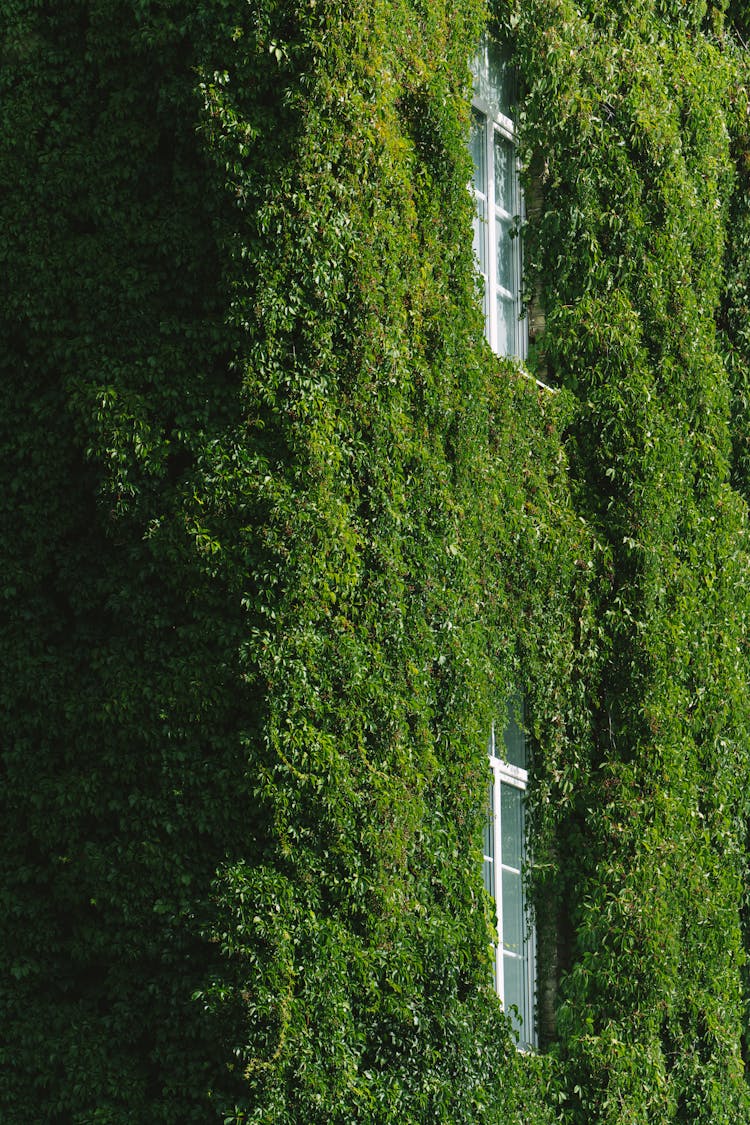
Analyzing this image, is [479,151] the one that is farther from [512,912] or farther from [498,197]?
[512,912]

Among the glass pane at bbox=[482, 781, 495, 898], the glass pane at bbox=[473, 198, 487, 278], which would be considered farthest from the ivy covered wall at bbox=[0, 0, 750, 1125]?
the glass pane at bbox=[473, 198, 487, 278]

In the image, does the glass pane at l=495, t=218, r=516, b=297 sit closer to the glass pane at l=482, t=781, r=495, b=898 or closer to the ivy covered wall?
the ivy covered wall

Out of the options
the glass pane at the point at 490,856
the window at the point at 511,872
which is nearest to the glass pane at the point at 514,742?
the window at the point at 511,872

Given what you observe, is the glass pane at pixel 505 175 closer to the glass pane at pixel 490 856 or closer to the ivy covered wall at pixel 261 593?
the ivy covered wall at pixel 261 593

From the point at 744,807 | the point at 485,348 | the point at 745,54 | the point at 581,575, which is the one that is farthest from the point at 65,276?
the point at 745,54

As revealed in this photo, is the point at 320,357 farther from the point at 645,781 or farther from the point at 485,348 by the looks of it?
the point at 645,781
